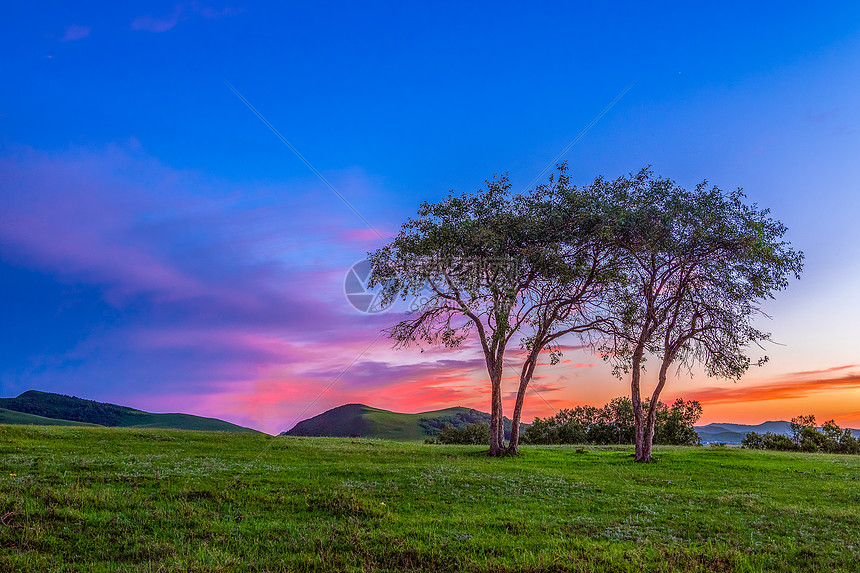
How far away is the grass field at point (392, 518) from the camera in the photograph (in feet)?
31.5

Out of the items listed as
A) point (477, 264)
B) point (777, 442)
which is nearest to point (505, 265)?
point (477, 264)

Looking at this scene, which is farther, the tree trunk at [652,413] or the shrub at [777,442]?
the shrub at [777,442]

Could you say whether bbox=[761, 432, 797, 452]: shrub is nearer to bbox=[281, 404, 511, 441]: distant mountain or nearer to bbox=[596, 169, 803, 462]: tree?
bbox=[596, 169, 803, 462]: tree

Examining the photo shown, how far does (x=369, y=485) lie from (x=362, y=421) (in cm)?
14486

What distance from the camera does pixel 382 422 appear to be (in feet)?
516

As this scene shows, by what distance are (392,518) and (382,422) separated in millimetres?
149592

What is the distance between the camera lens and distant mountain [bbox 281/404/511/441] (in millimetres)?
138625

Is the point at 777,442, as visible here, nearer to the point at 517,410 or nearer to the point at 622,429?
the point at 622,429

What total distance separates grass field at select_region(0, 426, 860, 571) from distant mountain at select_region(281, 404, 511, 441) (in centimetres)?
10870

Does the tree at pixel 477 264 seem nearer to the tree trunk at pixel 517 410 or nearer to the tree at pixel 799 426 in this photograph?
the tree trunk at pixel 517 410

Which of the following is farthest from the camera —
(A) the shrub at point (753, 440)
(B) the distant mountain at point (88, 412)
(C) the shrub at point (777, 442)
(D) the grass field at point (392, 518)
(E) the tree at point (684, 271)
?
(B) the distant mountain at point (88, 412)

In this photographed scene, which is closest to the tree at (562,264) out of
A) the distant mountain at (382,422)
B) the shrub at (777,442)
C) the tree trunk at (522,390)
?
the tree trunk at (522,390)

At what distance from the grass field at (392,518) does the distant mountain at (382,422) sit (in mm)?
108696

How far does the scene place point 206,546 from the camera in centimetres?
991
